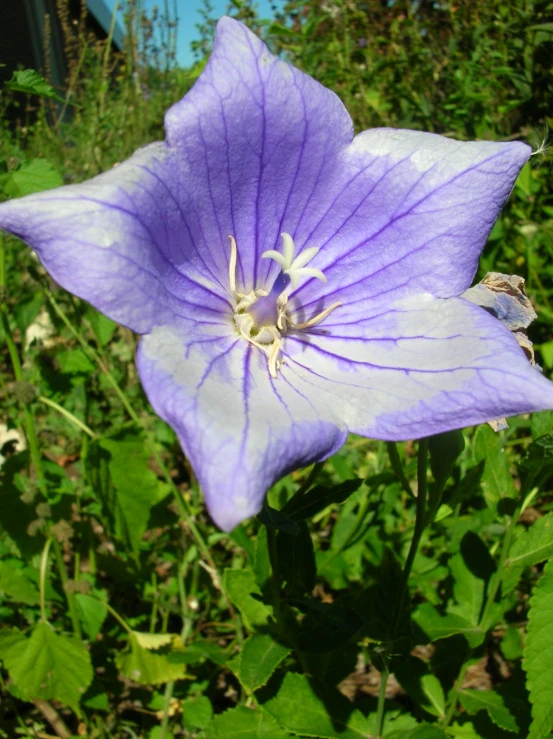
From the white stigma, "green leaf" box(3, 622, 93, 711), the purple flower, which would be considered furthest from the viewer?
"green leaf" box(3, 622, 93, 711)

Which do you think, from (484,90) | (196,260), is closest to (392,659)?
(196,260)

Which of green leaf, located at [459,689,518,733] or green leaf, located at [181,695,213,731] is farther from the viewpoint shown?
green leaf, located at [181,695,213,731]

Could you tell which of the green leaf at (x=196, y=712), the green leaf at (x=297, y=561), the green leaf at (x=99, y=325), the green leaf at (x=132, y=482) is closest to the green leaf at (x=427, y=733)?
the green leaf at (x=297, y=561)

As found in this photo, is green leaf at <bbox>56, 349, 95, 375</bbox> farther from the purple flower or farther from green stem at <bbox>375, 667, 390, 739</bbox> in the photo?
green stem at <bbox>375, 667, 390, 739</bbox>

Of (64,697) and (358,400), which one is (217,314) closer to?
(358,400)

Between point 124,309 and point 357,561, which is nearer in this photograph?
point 124,309

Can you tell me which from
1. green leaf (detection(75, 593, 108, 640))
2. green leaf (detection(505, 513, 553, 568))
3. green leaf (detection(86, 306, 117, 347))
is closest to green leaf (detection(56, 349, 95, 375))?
green leaf (detection(86, 306, 117, 347))
